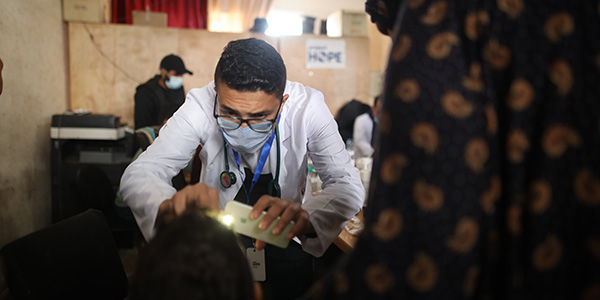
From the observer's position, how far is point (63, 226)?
126 centimetres

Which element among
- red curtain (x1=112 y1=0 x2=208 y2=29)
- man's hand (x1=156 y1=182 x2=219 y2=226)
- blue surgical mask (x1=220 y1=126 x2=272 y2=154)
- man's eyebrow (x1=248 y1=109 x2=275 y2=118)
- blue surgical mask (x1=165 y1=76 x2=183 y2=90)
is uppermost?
red curtain (x1=112 y1=0 x2=208 y2=29)

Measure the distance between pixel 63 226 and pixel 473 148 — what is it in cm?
124

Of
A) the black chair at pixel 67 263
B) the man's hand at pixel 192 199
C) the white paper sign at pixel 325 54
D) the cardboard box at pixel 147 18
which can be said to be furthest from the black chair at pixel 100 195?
the white paper sign at pixel 325 54

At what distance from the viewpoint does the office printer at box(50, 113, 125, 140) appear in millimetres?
3272

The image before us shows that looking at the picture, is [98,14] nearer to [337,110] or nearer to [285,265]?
[337,110]

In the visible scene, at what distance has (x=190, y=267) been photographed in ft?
2.10

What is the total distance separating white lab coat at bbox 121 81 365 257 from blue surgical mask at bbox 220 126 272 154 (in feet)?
0.37

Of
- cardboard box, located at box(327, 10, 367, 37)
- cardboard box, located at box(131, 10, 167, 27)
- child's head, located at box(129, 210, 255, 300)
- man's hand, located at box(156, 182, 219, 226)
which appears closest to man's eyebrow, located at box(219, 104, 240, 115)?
man's hand, located at box(156, 182, 219, 226)

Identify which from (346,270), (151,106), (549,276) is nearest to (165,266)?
(346,270)

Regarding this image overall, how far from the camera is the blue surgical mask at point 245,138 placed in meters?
1.37

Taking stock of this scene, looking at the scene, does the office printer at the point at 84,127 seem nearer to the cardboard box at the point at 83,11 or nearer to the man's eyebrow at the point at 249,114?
the cardboard box at the point at 83,11

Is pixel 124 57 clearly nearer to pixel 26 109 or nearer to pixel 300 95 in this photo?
pixel 26 109

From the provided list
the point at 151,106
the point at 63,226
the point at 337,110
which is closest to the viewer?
the point at 63,226

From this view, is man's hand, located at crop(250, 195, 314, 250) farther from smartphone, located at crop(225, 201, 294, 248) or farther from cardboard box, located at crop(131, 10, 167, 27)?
cardboard box, located at crop(131, 10, 167, 27)
